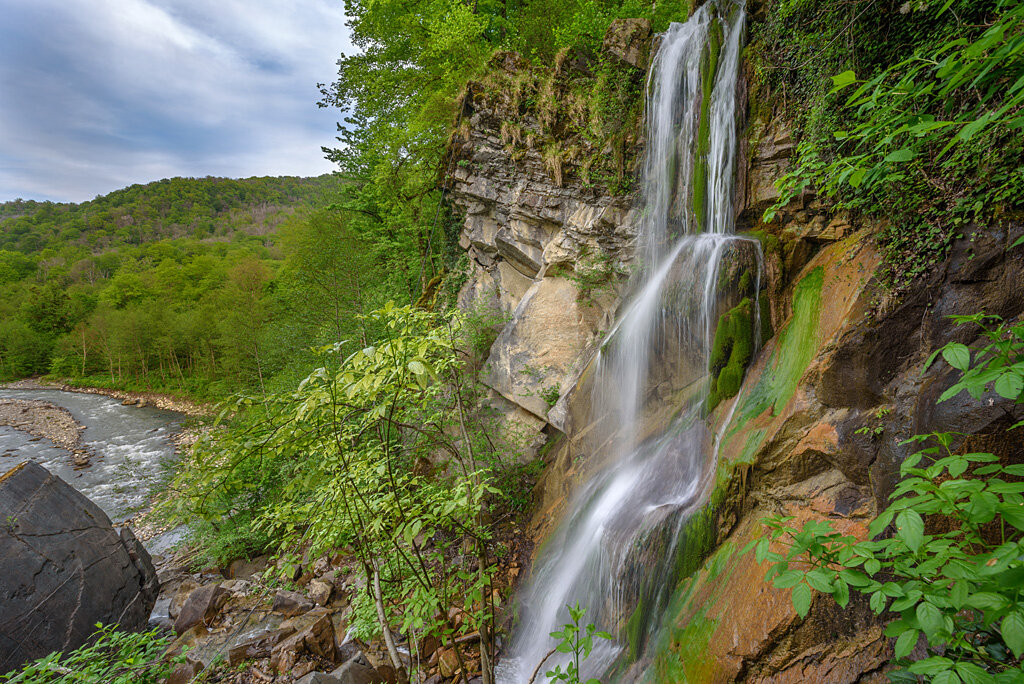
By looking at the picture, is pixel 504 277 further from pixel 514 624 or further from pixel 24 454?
pixel 24 454

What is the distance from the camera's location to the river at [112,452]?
1317 cm

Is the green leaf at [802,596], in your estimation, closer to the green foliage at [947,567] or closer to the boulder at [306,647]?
the green foliage at [947,567]

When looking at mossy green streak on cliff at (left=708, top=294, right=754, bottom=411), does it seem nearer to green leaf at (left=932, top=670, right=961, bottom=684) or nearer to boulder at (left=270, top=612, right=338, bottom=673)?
green leaf at (left=932, top=670, right=961, bottom=684)

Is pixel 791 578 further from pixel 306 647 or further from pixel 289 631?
pixel 289 631

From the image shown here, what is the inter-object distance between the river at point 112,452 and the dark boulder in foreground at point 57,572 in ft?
10.4

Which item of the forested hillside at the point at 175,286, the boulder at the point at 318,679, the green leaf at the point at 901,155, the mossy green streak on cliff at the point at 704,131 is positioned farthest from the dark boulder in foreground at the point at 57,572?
the mossy green streak on cliff at the point at 704,131

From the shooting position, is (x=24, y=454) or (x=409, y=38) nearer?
(x=409, y=38)

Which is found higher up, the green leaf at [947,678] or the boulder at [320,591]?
the green leaf at [947,678]

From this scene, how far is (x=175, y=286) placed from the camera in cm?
4019

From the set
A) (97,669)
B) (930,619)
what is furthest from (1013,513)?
(97,669)

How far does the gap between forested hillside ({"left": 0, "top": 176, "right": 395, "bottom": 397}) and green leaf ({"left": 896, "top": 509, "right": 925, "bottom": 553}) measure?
11.6 metres

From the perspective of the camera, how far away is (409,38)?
34.1 ft

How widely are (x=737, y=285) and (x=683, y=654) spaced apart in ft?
11.5

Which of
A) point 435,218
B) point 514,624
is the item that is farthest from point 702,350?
point 435,218
